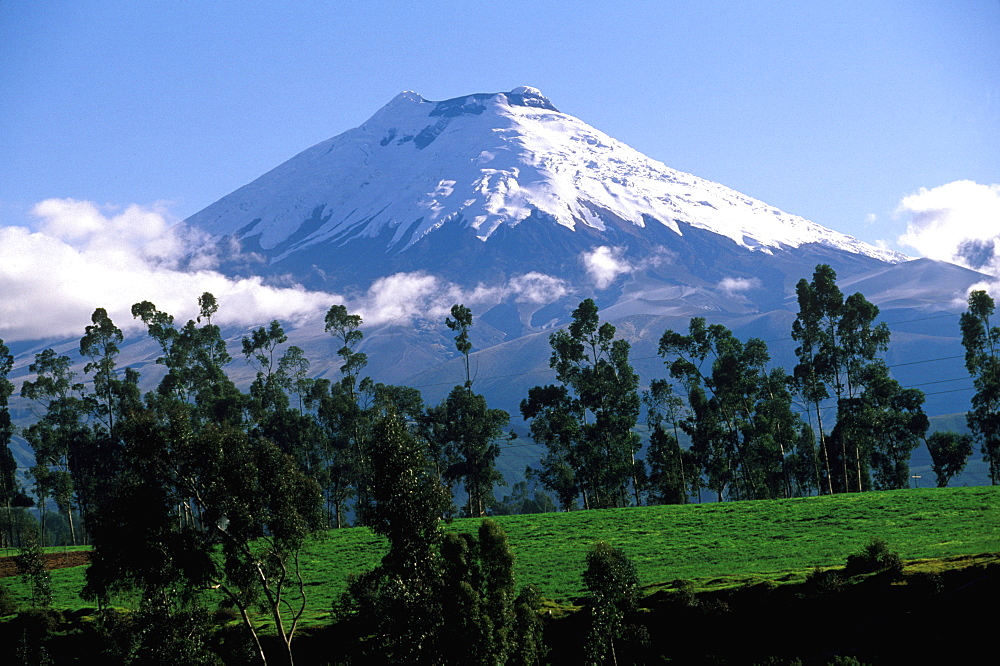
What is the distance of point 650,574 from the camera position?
50625mm

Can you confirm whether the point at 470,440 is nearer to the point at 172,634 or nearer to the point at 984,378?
the point at 984,378

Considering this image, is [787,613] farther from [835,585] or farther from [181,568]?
[181,568]

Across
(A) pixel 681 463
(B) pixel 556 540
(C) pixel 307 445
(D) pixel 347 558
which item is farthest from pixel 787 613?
(C) pixel 307 445

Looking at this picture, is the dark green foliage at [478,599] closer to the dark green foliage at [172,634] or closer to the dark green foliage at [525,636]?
the dark green foliage at [525,636]

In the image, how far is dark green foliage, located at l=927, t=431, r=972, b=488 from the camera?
93.8m

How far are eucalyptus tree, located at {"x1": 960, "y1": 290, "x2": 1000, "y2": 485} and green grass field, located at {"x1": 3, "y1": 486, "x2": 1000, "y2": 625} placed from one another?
2759 cm

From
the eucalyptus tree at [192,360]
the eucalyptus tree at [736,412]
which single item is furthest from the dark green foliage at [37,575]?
the eucalyptus tree at [736,412]

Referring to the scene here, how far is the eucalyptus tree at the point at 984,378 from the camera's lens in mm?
89938

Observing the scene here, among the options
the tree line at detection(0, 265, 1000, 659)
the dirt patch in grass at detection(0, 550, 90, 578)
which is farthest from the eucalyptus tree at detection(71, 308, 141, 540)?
the dirt patch in grass at detection(0, 550, 90, 578)

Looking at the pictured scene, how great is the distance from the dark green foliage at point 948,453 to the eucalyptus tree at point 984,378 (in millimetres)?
1563

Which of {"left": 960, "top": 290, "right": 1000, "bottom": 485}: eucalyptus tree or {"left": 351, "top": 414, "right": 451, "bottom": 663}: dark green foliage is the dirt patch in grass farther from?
{"left": 960, "top": 290, "right": 1000, "bottom": 485}: eucalyptus tree

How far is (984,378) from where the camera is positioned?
9244 centimetres

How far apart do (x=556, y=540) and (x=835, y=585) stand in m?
27.9

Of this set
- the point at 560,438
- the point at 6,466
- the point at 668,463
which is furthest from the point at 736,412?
the point at 6,466
